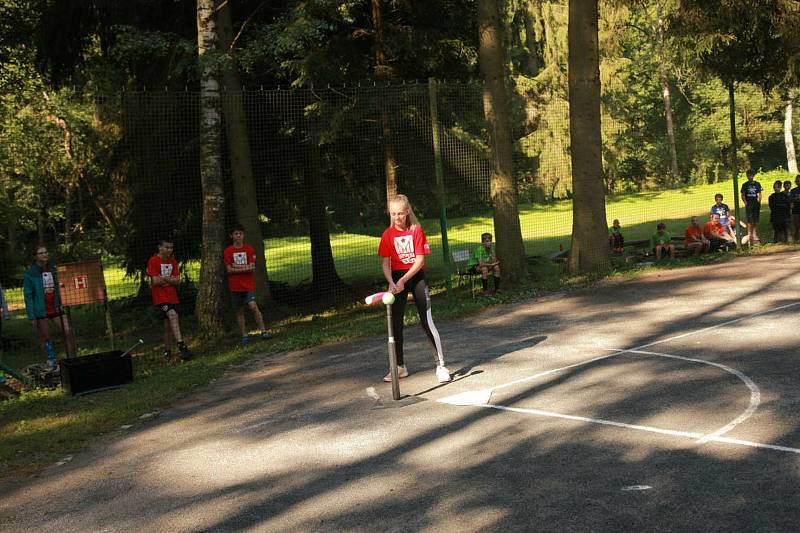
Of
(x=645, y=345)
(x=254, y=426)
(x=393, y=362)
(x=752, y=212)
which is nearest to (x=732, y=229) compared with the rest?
(x=752, y=212)

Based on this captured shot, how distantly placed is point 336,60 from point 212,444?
42.7 feet

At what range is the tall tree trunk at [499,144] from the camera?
17594 mm

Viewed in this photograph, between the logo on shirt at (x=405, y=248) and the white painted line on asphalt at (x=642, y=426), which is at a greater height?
the logo on shirt at (x=405, y=248)

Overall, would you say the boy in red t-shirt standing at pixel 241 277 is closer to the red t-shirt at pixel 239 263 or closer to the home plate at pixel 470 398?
the red t-shirt at pixel 239 263

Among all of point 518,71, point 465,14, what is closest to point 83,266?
point 465,14

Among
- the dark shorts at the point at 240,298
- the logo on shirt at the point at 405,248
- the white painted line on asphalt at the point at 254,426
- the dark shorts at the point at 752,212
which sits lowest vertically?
the white painted line on asphalt at the point at 254,426

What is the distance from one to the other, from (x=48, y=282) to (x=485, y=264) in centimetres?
787

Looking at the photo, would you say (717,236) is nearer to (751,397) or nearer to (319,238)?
(319,238)

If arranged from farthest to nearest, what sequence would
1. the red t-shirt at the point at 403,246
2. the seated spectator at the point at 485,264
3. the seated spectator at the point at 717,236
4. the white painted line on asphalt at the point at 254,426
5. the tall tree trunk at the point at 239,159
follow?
the seated spectator at the point at 717,236 < the tall tree trunk at the point at 239,159 < the seated spectator at the point at 485,264 < the red t-shirt at the point at 403,246 < the white painted line on asphalt at the point at 254,426

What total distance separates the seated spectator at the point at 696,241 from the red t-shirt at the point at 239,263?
37.5 feet

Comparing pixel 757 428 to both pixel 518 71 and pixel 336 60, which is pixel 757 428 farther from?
pixel 518 71

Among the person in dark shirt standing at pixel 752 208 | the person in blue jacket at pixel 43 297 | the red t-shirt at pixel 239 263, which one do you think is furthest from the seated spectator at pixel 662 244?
the person in blue jacket at pixel 43 297

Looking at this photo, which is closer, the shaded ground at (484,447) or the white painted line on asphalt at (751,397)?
the shaded ground at (484,447)

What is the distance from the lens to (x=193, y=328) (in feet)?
62.7
